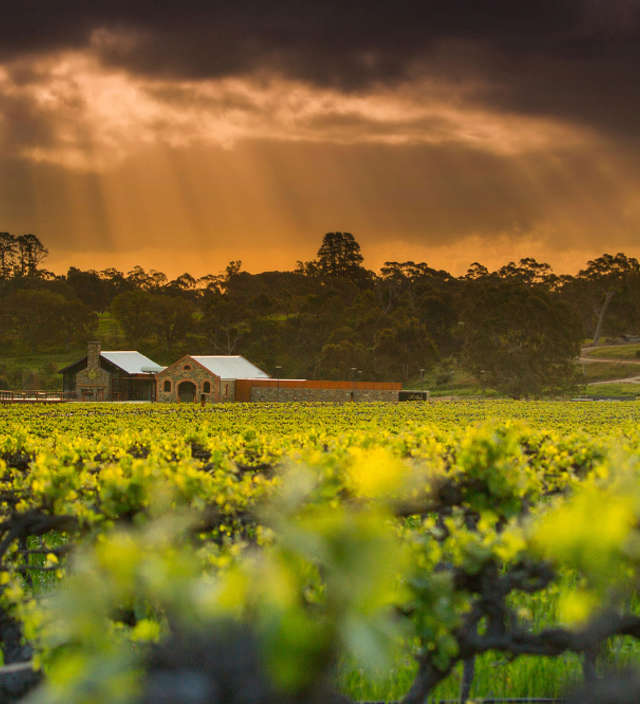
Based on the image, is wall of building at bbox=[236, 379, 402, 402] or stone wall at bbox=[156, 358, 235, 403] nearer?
wall of building at bbox=[236, 379, 402, 402]

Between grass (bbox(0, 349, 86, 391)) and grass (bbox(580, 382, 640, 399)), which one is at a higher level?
grass (bbox(0, 349, 86, 391))

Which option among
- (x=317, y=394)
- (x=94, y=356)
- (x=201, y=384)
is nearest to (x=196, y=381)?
(x=201, y=384)

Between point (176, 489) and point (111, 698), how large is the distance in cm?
371

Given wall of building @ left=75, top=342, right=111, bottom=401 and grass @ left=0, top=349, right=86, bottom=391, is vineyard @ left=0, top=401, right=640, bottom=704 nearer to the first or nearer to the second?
wall of building @ left=75, top=342, right=111, bottom=401

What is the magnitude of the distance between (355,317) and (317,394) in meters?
37.8

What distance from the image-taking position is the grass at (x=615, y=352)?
4257 inches

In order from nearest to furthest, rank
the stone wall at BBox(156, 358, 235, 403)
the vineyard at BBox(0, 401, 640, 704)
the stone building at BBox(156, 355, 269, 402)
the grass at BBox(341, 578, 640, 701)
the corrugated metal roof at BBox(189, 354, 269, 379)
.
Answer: the vineyard at BBox(0, 401, 640, 704), the grass at BBox(341, 578, 640, 701), the stone wall at BBox(156, 358, 235, 403), the stone building at BBox(156, 355, 269, 402), the corrugated metal roof at BBox(189, 354, 269, 379)

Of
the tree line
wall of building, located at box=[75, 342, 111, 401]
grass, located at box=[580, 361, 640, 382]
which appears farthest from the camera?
grass, located at box=[580, 361, 640, 382]

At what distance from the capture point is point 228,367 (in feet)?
246

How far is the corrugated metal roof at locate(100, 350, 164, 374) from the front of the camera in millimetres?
76375

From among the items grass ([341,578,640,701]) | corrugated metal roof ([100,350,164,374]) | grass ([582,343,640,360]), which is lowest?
grass ([341,578,640,701])

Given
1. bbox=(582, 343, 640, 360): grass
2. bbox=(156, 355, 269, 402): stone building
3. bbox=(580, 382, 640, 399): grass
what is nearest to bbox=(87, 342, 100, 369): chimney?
bbox=(156, 355, 269, 402): stone building

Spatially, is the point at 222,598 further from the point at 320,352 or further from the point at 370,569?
the point at 320,352

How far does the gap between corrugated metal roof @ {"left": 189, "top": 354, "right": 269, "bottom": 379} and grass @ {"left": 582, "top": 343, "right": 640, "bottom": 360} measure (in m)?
60.4
